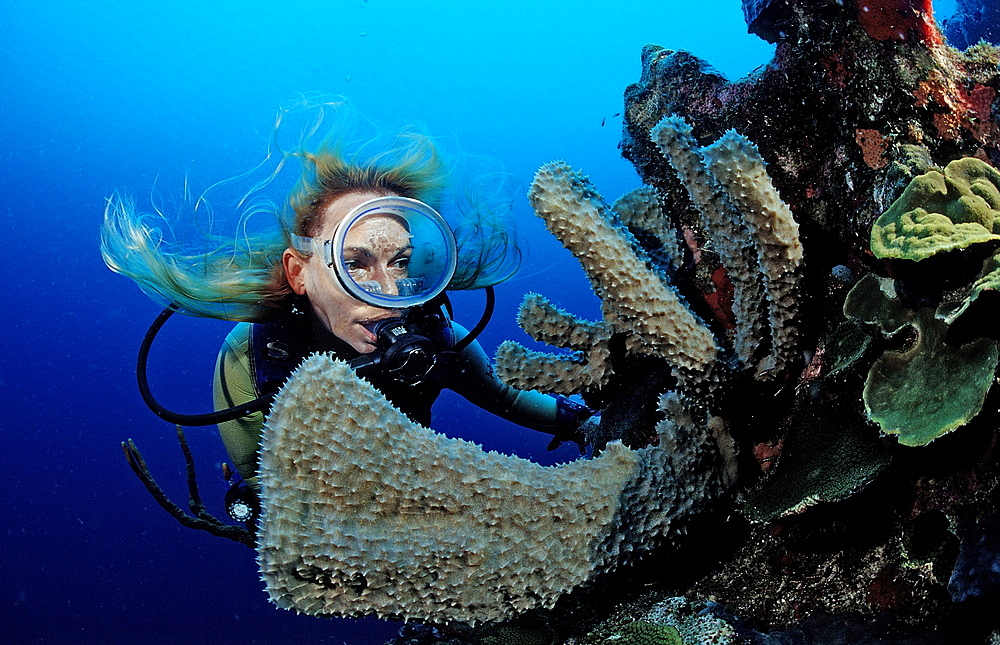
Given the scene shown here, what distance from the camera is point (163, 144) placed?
55.7 metres

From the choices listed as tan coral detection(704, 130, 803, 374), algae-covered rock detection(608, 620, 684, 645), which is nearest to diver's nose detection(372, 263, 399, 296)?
tan coral detection(704, 130, 803, 374)

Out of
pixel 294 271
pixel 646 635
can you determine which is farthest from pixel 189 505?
pixel 646 635

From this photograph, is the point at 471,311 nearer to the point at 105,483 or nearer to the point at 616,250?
the point at 105,483

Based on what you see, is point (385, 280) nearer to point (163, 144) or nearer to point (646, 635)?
point (646, 635)

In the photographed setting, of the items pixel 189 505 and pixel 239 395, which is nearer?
pixel 239 395

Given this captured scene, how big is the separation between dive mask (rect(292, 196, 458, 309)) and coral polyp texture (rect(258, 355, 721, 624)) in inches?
55.8

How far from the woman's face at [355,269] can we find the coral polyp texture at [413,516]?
59.6 inches

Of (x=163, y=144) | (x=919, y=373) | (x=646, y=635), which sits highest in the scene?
(x=163, y=144)

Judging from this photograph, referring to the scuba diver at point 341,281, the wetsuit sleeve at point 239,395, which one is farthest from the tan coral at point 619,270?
the wetsuit sleeve at point 239,395

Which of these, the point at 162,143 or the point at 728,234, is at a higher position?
the point at 162,143

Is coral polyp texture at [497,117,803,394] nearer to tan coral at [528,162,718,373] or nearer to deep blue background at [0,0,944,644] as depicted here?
tan coral at [528,162,718,373]

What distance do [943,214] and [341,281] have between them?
8.19 feet

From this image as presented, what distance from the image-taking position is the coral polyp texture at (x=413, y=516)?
4.99ft

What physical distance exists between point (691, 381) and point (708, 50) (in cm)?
7685
